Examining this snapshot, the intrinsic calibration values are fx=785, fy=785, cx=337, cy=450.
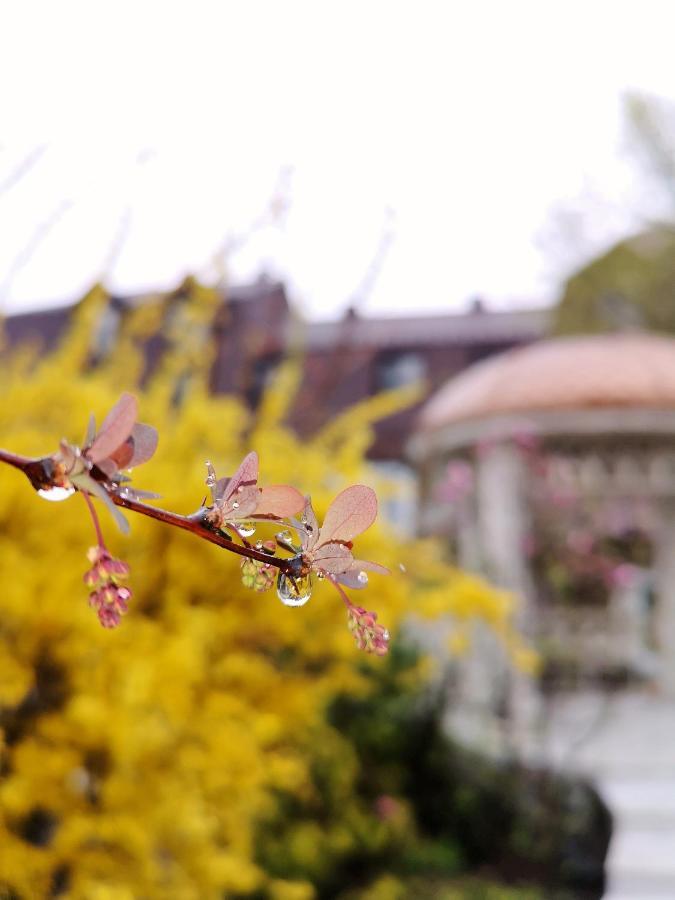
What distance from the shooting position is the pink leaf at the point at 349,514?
36 centimetres

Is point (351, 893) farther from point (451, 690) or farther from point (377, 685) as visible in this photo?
point (451, 690)

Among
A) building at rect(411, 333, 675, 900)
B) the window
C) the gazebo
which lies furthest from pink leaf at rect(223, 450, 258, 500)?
the window

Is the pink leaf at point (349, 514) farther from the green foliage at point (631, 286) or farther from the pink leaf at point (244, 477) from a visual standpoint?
the green foliage at point (631, 286)

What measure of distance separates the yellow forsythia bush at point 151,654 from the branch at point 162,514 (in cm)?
116

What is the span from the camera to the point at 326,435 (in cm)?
233

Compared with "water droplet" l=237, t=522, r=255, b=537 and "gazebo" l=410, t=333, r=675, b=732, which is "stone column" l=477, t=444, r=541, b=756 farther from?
"water droplet" l=237, t=522, r=255, b=537

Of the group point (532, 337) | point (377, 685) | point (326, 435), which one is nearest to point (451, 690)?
point (377, 685)

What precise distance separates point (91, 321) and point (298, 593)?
191 centimetres

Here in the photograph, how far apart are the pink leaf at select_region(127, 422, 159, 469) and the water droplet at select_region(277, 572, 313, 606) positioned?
83 mm

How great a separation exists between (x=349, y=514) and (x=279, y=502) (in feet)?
0.11

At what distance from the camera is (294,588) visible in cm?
36

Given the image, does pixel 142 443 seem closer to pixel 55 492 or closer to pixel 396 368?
pixel 55 492

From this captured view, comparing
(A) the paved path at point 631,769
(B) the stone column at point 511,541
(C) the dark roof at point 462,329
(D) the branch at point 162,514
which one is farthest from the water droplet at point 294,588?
(C) the dark roof at point 462,329

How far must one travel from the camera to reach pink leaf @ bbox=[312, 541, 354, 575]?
36 cm
